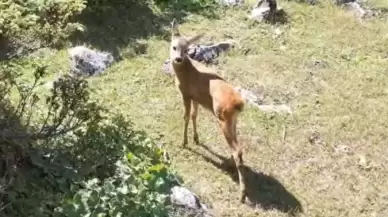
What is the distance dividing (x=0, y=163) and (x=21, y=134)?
30 cm

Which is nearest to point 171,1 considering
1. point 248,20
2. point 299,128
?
point 248,20

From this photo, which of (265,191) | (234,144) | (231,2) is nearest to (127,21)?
(231,2)

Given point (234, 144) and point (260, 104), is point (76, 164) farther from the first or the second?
point (260, 104)

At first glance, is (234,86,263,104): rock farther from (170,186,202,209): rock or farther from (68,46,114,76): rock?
(170,186,202,209): rock

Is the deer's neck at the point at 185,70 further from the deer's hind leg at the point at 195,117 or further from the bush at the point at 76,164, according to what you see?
the bush at the point at 76,164

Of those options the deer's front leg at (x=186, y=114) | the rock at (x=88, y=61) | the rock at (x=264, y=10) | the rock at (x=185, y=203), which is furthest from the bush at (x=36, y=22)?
the rock at (x=264, y=10)

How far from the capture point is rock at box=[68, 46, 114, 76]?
32.1 ft

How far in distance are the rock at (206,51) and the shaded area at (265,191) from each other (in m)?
2.48

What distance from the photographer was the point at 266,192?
7.89 m

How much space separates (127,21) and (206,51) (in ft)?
5.38

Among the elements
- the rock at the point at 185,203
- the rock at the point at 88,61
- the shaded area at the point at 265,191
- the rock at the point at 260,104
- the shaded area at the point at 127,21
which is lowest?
the shaded area at the point at 265,191

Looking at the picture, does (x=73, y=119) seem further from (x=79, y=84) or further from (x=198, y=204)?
(x=198, y=204)

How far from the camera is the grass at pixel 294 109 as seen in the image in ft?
26.1

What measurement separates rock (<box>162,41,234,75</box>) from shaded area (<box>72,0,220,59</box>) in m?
0.75
